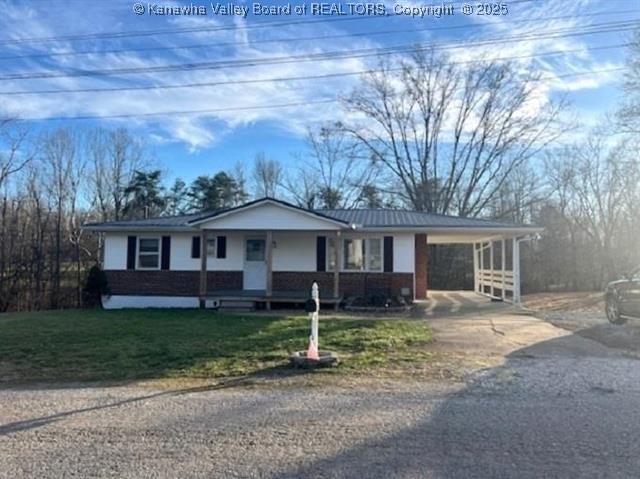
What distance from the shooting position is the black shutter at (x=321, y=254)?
18622mm

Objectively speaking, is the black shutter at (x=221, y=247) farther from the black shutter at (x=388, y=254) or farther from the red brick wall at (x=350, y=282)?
the black shutter at (x=388, y=254)

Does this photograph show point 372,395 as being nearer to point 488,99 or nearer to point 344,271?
point 344,271

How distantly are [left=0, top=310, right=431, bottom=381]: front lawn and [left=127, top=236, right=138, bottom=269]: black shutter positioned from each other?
4.93 m

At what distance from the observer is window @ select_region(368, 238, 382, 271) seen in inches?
728

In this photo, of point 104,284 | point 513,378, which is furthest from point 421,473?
point 104,284

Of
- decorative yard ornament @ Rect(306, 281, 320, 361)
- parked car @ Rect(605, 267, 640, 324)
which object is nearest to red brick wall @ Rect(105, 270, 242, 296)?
decorative yard ornament @ Rect(306, 281, 320, 361)

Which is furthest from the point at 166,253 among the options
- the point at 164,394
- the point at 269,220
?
the point at 164,394

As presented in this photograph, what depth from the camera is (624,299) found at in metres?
12.7

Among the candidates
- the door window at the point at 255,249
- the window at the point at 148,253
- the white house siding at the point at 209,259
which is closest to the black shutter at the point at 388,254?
the door window at the point at 255,249

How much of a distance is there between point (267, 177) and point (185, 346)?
106 ft

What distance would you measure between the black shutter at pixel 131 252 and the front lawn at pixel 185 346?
493 centimetres

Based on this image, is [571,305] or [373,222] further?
[571,305]

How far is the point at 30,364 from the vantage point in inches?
322

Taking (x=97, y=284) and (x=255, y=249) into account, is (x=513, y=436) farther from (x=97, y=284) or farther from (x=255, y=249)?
(x=97, y=284)
